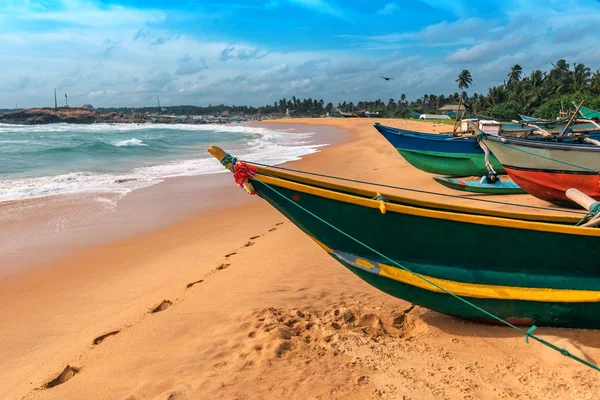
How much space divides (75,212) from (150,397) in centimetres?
743

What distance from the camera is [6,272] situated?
5840 millimetres

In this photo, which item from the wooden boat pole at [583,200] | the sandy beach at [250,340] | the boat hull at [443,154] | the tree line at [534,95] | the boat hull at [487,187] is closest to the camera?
the sandy beach at [250,340]

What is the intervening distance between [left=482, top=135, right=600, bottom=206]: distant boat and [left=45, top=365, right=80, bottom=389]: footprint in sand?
299 inches

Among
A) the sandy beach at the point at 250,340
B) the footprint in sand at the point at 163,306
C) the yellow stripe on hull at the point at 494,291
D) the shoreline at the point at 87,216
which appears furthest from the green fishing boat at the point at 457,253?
the shoreline at the point at 87,216

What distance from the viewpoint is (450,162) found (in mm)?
11836

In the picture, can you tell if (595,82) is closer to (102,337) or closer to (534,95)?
(534,95)

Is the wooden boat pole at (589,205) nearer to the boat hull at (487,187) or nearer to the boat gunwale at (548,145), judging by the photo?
the boat gunwale at (548,145)

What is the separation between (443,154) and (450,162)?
0.30 m

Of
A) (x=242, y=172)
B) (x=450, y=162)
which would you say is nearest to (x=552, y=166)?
(x=450, y=162)

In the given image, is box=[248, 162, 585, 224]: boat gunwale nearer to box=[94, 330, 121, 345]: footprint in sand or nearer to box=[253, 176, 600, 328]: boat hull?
box=[253, 176, 600, 328]: boat hull

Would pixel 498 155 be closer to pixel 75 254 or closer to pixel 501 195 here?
pixel 501 195

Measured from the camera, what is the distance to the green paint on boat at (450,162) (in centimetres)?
1157

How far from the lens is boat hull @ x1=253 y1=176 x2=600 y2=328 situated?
11.0ft

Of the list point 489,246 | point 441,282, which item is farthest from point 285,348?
point 489,246
